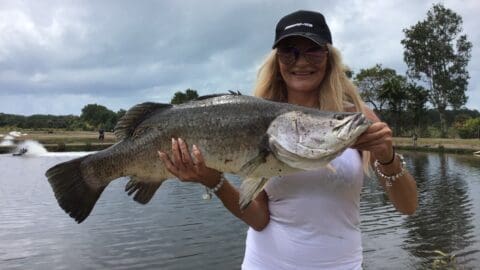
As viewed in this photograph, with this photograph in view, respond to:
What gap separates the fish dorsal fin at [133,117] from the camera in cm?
321

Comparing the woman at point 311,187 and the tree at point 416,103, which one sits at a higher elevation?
the tree at point 416,103

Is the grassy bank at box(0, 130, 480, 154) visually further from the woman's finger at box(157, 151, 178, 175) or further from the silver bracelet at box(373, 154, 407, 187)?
the silver bracelet at box(373, 154, 407, 187)

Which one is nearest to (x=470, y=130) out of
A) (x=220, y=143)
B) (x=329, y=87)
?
(x=329, y=87)

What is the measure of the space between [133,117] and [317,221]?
4.64ft

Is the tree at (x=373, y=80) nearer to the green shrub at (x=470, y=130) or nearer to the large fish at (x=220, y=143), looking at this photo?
the green shrub at (x=470, y=130)

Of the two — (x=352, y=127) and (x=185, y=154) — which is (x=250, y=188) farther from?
(x=352, y=127)

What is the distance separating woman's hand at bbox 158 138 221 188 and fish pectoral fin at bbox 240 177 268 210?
318mm

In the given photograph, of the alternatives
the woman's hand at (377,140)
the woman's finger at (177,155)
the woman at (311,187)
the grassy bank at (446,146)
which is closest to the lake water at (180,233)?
the woman at (311,187)

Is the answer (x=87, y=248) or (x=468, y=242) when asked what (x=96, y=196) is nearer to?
(x=87, y=248)

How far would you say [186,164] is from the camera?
290cm

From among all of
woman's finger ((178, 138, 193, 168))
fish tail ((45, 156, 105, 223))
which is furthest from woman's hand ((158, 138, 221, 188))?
fish tail ((45, 156, 105, 223))

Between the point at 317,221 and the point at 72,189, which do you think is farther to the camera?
the point at 72,189

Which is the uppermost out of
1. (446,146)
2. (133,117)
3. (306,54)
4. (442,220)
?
(306,54)

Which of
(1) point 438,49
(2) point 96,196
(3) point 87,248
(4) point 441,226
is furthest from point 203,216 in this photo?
(1) point 438,49
